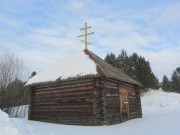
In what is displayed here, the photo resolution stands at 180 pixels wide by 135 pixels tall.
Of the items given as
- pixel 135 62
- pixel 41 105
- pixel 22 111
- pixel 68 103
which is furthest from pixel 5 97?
pixel 135 62

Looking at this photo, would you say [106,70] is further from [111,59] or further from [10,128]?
[111,59]

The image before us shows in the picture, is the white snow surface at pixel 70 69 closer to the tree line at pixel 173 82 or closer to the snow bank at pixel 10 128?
the snow bank at pixel 10 128

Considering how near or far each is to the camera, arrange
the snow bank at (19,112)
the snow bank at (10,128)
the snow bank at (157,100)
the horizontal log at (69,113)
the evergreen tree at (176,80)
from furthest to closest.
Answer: the evergreen tree at (176,80) < the snow bank at (157,100) < the snow bank at (19,112) < the horizontal log at (69,113) < the snow bank at (10,128)

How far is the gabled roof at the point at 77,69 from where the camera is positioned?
13830 mm

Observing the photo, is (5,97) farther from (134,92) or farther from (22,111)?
(134,92)

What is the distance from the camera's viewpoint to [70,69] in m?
15.3

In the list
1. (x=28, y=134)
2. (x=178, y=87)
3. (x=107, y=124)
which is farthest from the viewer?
(x=178, y=87)

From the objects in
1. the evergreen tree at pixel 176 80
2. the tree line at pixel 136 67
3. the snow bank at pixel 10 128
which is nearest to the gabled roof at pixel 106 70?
the snow bank at pixel 10 128

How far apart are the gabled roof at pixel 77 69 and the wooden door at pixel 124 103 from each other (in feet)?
2.61

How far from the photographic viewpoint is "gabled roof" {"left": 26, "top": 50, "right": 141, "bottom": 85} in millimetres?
13830

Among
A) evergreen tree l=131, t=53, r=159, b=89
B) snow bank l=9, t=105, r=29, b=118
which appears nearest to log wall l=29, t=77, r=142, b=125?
snow bank l=9, t=105, r=29, b=118

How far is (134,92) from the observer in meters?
18.9

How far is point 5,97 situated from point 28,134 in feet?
39.5

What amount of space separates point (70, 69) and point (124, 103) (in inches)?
160
